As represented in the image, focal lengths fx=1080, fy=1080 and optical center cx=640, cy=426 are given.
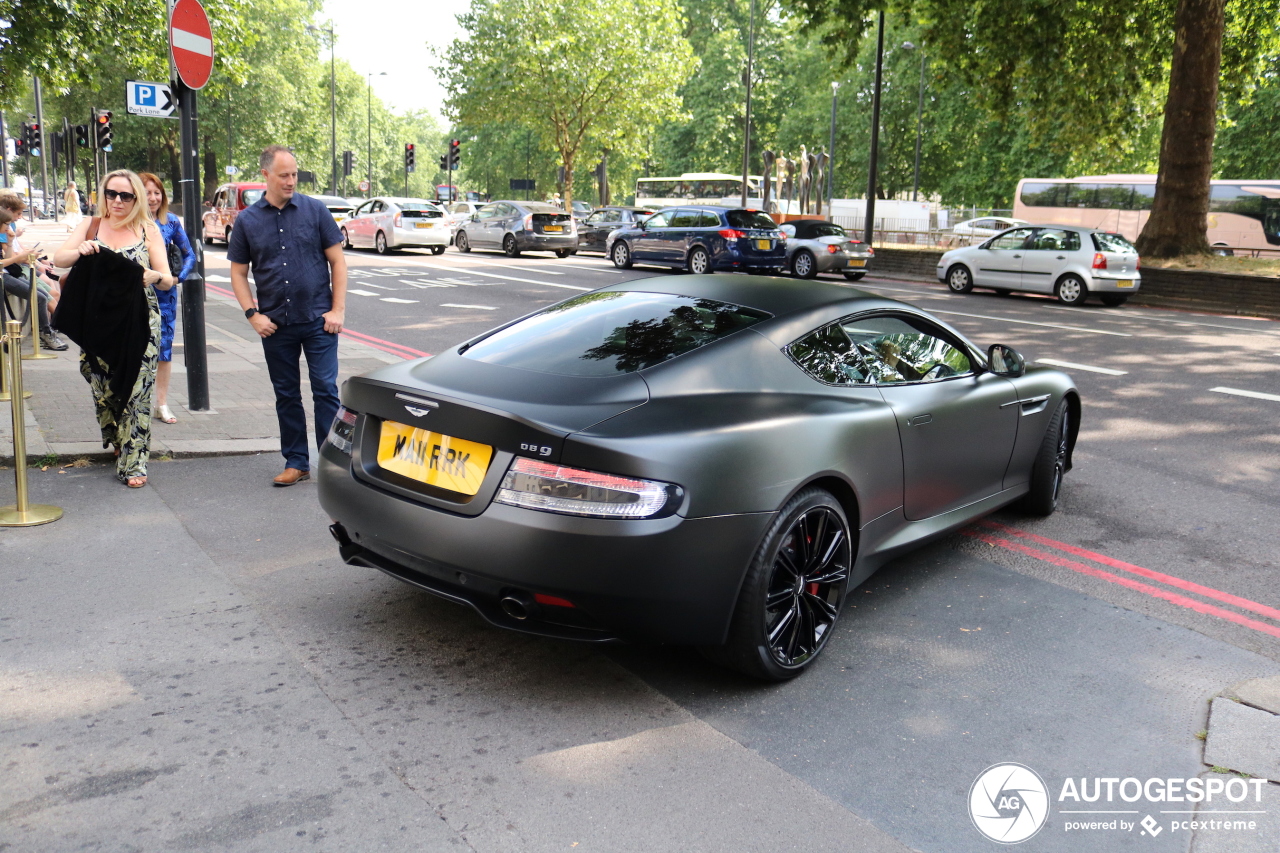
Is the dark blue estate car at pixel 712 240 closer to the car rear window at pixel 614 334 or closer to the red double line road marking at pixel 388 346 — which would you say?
the red double line road marking at pixel 388 346

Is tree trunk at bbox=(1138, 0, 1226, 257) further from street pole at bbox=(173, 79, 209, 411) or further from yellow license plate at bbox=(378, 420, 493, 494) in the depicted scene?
yellow license plate at bbox=(378, 420, 493, 494)

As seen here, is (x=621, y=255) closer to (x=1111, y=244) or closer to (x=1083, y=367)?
(x=1111, y=244)

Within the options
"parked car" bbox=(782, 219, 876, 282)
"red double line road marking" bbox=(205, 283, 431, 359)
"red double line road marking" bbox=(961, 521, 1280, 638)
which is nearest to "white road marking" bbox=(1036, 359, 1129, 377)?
"red double line road marking" bbox=(961, 521, 1280, 638)

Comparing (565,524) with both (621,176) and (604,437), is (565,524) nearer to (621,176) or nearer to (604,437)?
(604,437)

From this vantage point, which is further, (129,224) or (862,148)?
(862,148)

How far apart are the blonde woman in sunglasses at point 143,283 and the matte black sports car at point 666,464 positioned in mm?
2384

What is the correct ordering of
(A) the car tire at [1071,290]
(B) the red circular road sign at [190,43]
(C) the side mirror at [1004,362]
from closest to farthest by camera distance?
(C) the side mirror at [1004,362]
(B) the red circular road sign at [190,43]
(A) the car tire at [1071,290]

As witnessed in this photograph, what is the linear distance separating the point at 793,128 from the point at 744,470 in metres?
55.6

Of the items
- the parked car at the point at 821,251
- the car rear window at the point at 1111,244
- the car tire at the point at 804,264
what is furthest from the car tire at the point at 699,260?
the car rear window at the point at 1111,244

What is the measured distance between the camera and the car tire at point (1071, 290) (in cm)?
1928

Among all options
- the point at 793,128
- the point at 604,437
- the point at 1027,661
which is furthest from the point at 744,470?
the point at 793,128

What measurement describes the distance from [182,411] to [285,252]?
2.62 m

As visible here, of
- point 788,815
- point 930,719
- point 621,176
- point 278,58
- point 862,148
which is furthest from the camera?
point 621,176

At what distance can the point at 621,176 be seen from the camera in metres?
66.8
